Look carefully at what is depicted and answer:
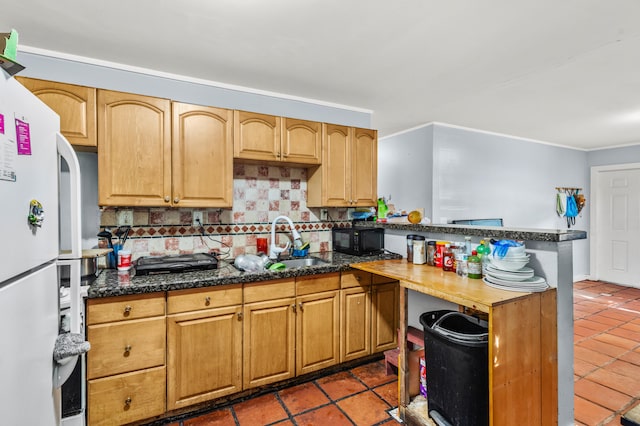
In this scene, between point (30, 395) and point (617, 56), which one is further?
point (617, 56)

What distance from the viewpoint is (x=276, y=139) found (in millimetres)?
2643

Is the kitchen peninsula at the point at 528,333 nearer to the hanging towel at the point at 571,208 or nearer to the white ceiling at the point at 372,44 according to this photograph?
the white ceiling at the point at 372,44

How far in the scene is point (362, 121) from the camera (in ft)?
11.5

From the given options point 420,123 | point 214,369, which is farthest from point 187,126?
point 420,123

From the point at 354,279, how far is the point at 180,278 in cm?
131

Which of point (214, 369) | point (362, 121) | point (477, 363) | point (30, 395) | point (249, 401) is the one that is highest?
point (362, 121)

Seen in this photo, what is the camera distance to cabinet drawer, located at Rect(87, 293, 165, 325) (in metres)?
1.78

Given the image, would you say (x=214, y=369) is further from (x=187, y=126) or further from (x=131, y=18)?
(x=131, y=18)

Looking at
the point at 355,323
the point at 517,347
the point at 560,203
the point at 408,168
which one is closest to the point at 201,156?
the point at 355,323

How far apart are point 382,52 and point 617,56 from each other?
1760 millimetres

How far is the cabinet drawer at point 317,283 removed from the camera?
235 centimetres

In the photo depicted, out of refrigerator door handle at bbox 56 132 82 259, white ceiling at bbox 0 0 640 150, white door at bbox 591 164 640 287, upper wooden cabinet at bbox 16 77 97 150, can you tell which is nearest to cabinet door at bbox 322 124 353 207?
white ceiling at bbox 0 0 640 150

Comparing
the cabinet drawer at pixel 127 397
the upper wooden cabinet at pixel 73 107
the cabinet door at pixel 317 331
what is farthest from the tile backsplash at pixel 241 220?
the cabinet drawer at pixel 127 397

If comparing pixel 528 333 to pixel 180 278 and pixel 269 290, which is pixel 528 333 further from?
pixel 180 278
